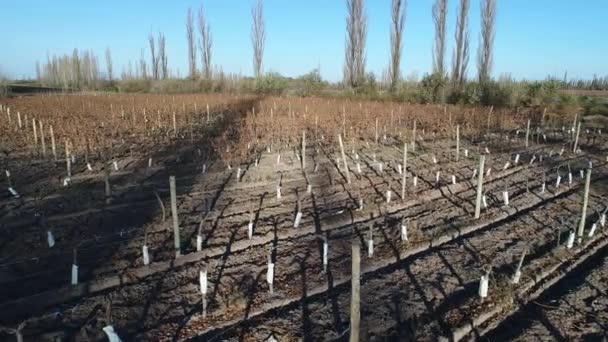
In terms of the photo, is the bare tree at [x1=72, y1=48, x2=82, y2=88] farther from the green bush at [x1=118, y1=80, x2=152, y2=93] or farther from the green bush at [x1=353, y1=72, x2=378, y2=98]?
the green bush at [x1=353, y1=72, x2=378, y2=98]

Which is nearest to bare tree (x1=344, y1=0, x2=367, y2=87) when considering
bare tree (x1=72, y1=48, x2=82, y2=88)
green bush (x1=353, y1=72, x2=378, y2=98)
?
green bush (x1=353, y1=72, x2=378, y2=98)

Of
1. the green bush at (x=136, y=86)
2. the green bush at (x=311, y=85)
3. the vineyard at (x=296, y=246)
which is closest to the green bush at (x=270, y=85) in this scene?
the green bush at (x=311, y=85)

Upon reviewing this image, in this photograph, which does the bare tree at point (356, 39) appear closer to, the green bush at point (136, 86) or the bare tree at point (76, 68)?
the green bush at point (136, 86)

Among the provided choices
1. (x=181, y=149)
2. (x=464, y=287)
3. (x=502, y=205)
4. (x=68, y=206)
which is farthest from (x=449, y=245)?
(x=181, y=149)

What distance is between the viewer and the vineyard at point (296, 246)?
2.96 meters

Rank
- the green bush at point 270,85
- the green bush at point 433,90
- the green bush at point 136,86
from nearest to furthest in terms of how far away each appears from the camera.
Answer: the green bush at point 433,90, the green bush at point 270,85, the green bush at point 136,86

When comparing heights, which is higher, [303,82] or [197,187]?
[303,82]

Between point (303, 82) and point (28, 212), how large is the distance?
21.0 meters

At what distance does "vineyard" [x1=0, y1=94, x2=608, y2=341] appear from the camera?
2.96 metres

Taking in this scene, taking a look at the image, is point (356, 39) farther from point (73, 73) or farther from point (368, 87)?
point (73, 73)

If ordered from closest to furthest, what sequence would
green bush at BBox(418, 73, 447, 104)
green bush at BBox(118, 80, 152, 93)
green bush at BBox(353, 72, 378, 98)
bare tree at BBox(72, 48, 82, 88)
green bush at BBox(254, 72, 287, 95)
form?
green bush at BBox(418, 73, 447, 104)
green bush at BBox(353, 72, 378, 98)
green bush at BBox(254, 72, 287, 95)
green bush at BBox(118, 80, 152, 93)
bare tree at BBox(72, 48, 82, 88)

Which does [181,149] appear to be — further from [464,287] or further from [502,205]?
[464,287]

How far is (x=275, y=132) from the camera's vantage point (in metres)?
10.4

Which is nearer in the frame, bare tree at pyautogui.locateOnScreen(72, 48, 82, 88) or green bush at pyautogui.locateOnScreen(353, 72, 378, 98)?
green bush at pyautogui.locateOnScreen(353, 72, 378, 98)
